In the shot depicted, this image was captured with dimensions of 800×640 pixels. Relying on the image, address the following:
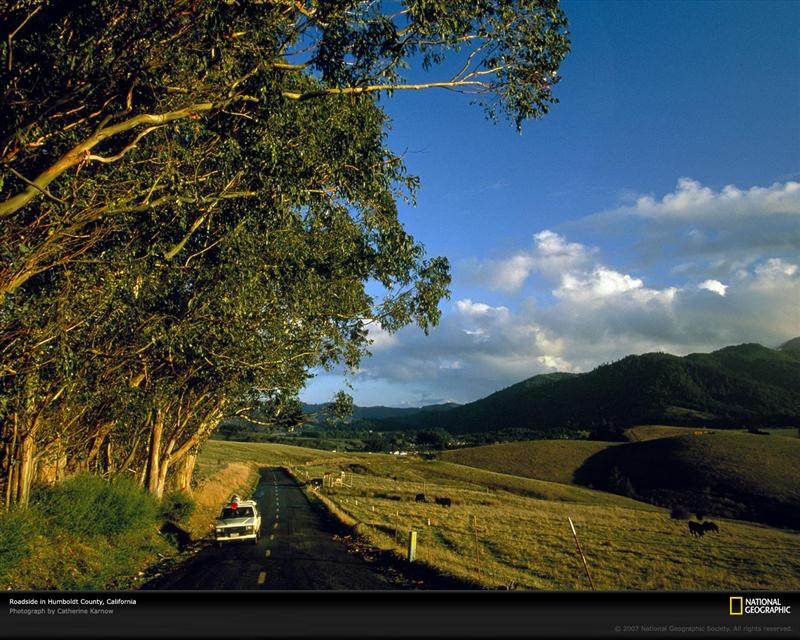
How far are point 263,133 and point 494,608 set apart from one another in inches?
358

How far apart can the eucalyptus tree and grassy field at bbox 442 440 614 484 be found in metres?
85.5

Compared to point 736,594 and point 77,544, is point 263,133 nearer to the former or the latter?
point 736,594

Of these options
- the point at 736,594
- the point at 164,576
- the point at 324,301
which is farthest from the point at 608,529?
the point at 736,594

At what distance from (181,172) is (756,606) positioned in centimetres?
1269

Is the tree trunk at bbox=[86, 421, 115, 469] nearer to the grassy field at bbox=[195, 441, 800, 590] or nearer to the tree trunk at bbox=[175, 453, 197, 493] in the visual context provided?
the grassy field at bbox=[195, 441, 800, 590]

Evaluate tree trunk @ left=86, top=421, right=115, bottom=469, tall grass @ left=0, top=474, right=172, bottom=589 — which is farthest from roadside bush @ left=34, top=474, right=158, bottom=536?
tree trunk @ left=86, top=421, right=115, bottom=469

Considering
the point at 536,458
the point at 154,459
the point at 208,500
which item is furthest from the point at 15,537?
the point at 536,458

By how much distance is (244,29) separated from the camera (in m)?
9.59

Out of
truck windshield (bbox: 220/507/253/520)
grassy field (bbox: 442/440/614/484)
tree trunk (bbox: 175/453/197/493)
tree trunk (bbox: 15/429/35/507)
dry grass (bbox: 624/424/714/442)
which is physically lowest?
grassy field (bbox: 442/440/614/484)

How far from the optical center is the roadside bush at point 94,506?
15.6 metres

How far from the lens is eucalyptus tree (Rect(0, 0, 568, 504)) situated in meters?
8.79

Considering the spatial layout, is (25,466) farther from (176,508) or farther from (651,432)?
(651,432)

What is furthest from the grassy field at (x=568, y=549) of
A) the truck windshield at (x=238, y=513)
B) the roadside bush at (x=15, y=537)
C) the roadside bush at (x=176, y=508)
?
the roadside bush at (x=15, y=537)

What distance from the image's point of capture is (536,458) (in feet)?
341
